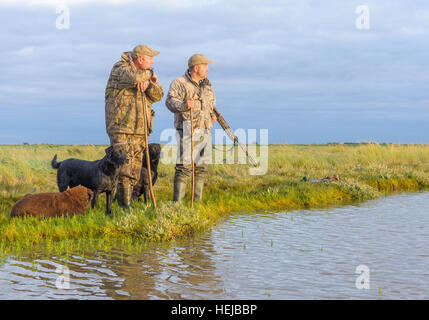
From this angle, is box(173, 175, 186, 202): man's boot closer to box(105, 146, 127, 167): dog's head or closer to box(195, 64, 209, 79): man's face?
box(105, 146, 127, 167): dog's head

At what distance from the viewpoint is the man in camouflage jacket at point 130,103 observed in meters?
7.81

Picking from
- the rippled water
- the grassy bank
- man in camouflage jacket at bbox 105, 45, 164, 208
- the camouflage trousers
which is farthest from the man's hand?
the rippled water

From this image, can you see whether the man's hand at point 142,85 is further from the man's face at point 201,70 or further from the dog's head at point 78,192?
the dog's head at point 78,192

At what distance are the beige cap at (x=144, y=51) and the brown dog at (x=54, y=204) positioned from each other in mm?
2545

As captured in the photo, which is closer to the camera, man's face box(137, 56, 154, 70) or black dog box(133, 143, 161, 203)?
man's face box(137, 56, 154, 70)

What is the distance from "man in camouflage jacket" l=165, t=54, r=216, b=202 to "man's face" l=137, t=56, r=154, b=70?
3.50 ft

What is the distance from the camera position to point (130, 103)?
806cm

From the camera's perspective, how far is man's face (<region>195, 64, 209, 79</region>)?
895cm

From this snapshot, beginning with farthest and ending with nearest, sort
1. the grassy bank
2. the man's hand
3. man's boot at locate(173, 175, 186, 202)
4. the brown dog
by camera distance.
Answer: man's boot at locate(173, 175, 186, 202) → the brown dog → the man's hand → the grassy bank

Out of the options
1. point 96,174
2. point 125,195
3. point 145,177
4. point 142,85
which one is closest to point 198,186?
point 145,177

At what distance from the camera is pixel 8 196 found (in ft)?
35.9

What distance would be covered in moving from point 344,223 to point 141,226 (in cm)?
→ 389
